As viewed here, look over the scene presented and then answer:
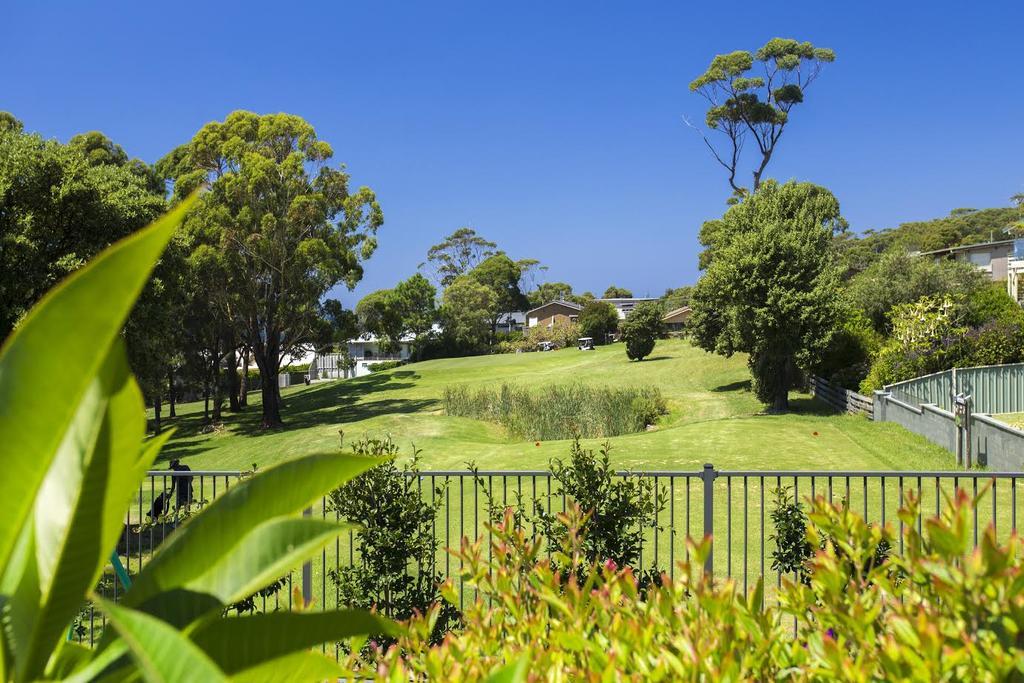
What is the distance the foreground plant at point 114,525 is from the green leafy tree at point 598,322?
197ft

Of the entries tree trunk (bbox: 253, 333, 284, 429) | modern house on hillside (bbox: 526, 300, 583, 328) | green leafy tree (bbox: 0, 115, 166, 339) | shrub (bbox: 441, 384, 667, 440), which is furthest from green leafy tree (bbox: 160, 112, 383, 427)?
modern house on hillside (bbox: 526, 300, 583, 328)

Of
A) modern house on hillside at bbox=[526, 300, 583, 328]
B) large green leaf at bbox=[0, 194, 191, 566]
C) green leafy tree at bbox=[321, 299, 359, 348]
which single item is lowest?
large green leaf at bbox=[0, 194, 191, 566]

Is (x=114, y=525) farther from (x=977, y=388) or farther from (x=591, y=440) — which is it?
(x=977, y=388)

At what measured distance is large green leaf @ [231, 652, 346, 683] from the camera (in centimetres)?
165

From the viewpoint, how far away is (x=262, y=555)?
154cm

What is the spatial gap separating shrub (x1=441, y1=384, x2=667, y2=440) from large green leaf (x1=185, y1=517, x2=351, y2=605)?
67.1 ft

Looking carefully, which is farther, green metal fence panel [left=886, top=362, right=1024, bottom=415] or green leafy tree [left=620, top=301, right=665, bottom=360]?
green leafy tree [left=620, top=301, right=665, bottom=360]

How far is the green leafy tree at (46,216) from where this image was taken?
15672mm

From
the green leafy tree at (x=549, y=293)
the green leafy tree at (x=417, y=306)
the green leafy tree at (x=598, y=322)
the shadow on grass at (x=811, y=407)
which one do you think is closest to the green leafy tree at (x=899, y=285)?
the shadow on grass at (x=811, y=407)

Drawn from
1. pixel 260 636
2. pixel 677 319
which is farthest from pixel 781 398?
pixel 677 319

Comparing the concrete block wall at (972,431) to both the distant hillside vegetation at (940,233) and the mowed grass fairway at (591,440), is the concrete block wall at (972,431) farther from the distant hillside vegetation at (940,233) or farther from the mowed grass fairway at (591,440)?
the distant hillside vegetation at (940,233)

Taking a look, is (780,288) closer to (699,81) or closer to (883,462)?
(883,462)

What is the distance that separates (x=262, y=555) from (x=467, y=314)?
62.6m

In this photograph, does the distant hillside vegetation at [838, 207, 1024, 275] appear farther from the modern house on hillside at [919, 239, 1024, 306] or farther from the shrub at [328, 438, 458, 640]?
the shrub at [328, 438, 458, 640]
